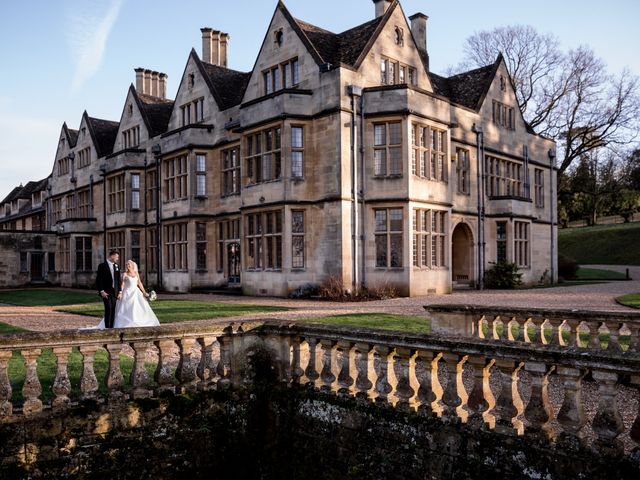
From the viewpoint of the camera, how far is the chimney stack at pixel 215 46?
100ft

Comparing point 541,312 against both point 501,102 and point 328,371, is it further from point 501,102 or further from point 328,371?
point 501,102

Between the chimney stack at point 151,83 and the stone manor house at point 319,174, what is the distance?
0.09 m

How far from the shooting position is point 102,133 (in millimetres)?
36875

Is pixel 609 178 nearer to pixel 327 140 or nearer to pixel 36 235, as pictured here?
pixel 327 140

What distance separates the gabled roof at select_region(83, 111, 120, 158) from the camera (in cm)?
3541

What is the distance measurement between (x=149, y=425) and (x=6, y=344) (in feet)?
4.69

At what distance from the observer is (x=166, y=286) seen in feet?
89.4

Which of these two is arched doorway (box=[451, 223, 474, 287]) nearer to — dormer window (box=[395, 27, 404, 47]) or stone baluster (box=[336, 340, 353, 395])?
dormer window (box=[395, 27, 404, 47])

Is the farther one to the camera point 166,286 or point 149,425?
point 166,286

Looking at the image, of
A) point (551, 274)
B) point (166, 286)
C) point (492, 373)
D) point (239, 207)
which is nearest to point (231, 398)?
point (492, 373)

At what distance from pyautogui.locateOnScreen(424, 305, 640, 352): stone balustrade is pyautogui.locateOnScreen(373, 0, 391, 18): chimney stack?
1884cm

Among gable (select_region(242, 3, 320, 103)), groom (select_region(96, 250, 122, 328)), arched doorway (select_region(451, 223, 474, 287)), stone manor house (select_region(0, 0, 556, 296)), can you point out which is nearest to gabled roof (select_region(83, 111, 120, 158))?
stone manor house (select_region(0, 0, 556, 296))

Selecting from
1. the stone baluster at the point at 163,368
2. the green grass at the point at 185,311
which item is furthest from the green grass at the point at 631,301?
the stone baluster at the point at 163,368

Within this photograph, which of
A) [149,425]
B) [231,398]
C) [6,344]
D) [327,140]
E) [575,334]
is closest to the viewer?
[6,344]
